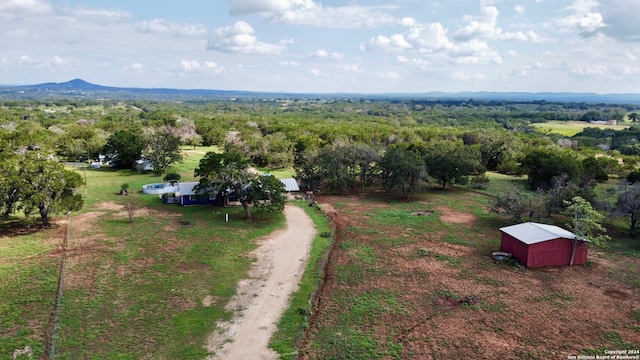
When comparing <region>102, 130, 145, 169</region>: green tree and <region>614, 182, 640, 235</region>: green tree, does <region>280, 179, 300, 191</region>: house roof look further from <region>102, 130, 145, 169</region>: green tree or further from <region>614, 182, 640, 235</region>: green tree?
<region>614, 182, 640, 235</region>: green tree

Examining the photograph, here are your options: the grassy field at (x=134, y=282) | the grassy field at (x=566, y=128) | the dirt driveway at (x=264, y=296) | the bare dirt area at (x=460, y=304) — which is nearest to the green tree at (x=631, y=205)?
the bare dirt area at (x=460, y=304)

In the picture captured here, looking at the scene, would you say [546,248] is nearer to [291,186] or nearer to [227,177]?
[227,177]

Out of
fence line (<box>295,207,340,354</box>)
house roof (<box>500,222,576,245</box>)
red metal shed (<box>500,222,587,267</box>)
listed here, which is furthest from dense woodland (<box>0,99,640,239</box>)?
fence line (<box>295,207,340,354</box>)

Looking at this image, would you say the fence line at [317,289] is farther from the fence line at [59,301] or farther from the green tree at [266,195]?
the fence line at [59,301]

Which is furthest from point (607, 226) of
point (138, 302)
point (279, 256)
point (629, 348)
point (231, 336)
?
point (138, 302)

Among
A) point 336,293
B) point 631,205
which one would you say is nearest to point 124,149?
point 336,293

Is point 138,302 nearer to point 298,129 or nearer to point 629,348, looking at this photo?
point 629,348
